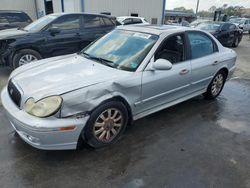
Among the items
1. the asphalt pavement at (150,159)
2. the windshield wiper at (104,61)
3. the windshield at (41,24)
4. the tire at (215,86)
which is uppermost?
the windshield at (41,24)

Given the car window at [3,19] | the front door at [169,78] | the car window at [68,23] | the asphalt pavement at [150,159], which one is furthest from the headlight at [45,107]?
the car window at [3,19]

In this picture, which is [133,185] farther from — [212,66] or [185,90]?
[212,66]

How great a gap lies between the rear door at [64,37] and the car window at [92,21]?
0.23m

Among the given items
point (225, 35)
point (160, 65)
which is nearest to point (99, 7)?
point (225, 35)

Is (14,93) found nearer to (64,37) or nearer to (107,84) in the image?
(107,84)

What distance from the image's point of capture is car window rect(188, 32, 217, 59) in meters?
3.88

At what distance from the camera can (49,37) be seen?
6.03 metres

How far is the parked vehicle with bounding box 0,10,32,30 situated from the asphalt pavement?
625 centimetres

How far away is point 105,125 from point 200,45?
240 centimetres

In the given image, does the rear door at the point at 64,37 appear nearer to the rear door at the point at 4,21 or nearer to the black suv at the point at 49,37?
the black suv at the point at 49,37

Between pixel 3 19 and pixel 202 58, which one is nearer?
pixel 202 58

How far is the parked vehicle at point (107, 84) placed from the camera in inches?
97.0

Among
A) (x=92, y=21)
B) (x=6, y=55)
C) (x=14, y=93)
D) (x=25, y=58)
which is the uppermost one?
(x=92, y=21)

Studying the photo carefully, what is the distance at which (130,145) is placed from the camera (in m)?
3.11
